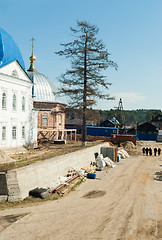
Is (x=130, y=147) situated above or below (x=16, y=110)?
below

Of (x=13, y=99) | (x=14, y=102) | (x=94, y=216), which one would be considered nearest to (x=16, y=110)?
(x=14, y=102)

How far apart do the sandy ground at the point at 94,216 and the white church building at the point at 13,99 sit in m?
10.7

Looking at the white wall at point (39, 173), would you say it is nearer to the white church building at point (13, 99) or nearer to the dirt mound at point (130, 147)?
the white church building at point (13, 99)

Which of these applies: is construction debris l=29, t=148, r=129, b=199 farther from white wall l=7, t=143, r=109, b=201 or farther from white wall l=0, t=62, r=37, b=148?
white wall l=0, t=62, r=37, b=148

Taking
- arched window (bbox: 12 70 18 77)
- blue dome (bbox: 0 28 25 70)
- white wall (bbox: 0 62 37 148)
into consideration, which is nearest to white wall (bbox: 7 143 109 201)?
white wall (bbox: 0 62 37 148)

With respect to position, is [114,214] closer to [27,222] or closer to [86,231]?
[86,231]

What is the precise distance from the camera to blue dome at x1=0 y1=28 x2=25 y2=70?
76.8ft

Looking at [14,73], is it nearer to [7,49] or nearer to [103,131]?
[7,49]

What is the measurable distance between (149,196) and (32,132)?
55.6 feet

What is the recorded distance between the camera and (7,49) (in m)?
24.1

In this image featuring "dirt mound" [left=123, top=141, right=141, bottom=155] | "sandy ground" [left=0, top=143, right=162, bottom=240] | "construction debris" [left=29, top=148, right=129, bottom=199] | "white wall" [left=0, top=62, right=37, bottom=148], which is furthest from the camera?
"dirt mound" [left=123, top=141, right=141, bottom=155]

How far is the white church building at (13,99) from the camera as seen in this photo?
23.5 m

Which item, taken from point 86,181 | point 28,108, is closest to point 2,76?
point 28,108

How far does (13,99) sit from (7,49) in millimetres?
5008
